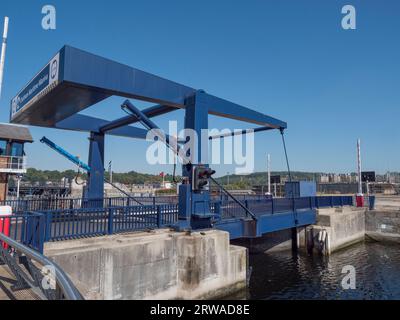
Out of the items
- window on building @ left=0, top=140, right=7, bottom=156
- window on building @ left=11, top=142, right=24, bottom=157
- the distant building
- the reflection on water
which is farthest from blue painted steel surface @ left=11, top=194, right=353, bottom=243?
window on building @ left=0, top=140, right=7, bottom=156

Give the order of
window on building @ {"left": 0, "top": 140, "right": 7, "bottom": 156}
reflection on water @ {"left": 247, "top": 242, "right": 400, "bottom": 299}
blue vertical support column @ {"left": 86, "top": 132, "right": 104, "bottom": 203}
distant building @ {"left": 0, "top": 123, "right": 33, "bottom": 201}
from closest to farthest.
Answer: reflection on water @ {"left": 247, "top": 242, "right": 400, "bottom": 299} < blue vertical support column @ {"left": 86, "top": 132, "right": 104, "bottom": 203} < distant building @ {"left": 0, "top": 123, "right": 33, "bottom": 201} < window on building @ {"left": 0, "top": 140, "right": 7, "bottom": 156}

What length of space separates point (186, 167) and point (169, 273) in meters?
3.49

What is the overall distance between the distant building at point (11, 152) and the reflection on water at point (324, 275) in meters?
17.4

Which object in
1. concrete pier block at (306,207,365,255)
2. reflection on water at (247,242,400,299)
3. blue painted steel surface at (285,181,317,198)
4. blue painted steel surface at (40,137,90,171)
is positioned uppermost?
blue painted steel surface at (40,137,90,171)

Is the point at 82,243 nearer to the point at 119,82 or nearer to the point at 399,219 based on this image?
the point at 119,82

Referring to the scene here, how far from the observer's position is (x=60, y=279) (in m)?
3.02

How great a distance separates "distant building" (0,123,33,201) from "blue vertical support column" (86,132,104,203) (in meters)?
9.59

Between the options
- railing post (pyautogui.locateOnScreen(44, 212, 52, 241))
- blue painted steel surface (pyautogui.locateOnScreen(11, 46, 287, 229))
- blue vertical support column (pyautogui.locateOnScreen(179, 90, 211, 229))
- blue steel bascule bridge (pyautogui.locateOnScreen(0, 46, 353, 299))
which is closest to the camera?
railing post (pyautogui.locateOnScreen(44, 212, 52, 241))

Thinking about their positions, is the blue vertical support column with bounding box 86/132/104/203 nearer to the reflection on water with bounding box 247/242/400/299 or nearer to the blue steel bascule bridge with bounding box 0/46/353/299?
the blue steel bascule bridge with bounding box 0/46/353/299

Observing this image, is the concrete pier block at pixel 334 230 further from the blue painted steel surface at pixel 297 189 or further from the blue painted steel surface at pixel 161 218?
the blue painted steel surface at pixel 297 189

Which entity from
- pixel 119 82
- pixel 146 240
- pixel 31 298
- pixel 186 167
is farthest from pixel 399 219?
pixel 31 298

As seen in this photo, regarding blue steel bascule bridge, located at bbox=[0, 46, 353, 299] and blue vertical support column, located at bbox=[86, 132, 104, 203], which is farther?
blue vertical support column, located at bbox=[86, 132, 104, 203]

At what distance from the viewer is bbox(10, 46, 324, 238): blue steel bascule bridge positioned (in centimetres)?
826

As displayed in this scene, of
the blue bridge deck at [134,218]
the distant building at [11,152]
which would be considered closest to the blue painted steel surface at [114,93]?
the blue bridge deck at [134,218]
